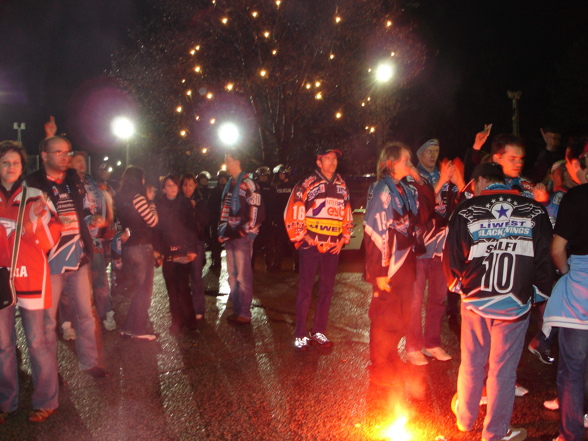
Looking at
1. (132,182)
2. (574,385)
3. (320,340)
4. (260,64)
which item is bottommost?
(320,340)

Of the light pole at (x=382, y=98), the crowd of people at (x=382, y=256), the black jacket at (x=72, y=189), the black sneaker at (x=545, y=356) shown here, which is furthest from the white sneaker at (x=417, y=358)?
the light pole at (x=382, y=98)

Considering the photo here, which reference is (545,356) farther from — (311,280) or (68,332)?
(68,332)

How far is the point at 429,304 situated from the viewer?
577 centimetres

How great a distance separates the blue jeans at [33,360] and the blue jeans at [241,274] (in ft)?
9.78

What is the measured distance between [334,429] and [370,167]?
17937 millimetres

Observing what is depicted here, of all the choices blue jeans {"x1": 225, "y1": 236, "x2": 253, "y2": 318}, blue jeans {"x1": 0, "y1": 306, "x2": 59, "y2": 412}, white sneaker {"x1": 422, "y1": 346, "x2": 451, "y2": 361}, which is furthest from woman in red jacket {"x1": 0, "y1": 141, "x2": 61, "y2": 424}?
white sneaker {"x1": 422, "y1": 346, "x2": 451, "y2": 361}

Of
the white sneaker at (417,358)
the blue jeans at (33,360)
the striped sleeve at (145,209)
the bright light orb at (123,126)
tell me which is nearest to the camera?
the blue jeans at (33,360)

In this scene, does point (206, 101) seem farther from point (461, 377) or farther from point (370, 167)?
point (461, 377)

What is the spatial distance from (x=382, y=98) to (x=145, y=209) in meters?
14.4

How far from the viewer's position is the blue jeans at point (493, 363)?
3752mm

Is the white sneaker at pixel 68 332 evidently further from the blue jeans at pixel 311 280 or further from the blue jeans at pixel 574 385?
the blue jeans at pixel 574 385

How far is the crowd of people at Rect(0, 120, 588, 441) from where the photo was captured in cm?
374

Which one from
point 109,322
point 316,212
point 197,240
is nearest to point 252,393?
point 316,212

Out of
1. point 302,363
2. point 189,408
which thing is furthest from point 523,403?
point 189,408
